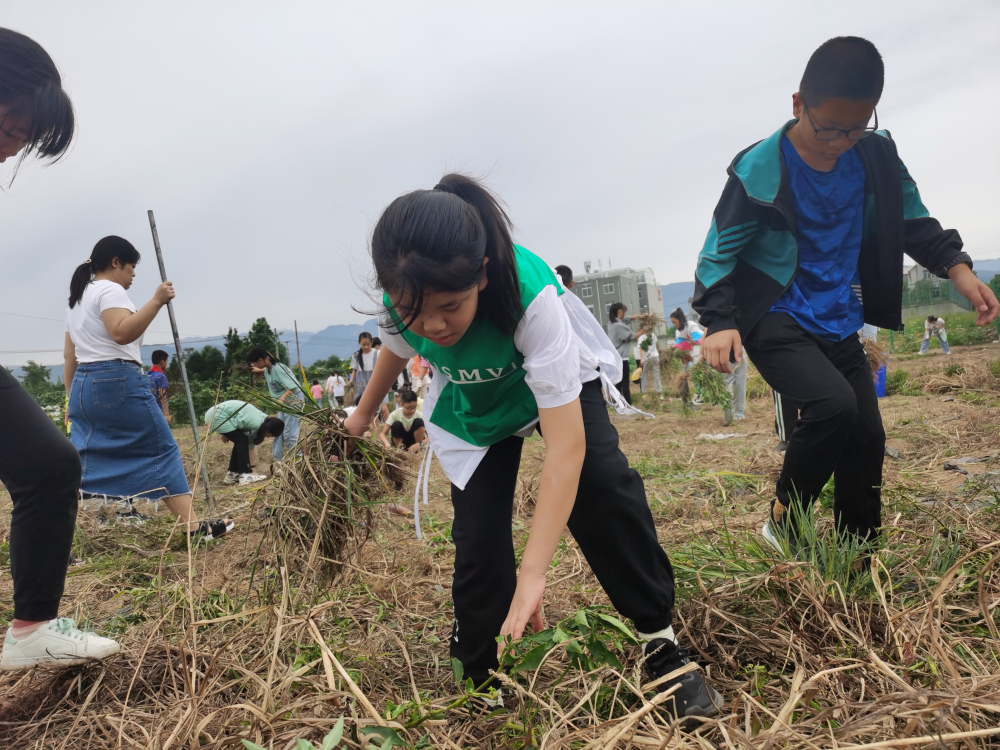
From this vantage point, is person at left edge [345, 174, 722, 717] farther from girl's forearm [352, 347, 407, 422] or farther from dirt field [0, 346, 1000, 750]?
dirt field [0, 346, 1000, 750]

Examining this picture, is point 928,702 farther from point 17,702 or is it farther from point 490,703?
point 17,702

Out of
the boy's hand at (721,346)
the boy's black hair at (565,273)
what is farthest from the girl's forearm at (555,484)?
the boy's black hair at (565,273)

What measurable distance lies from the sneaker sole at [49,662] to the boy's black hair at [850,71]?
8.60 feet

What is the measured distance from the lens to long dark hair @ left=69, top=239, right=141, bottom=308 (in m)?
3.57

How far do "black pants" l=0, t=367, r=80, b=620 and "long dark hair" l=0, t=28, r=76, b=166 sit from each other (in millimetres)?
620

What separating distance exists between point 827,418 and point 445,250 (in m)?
1.31

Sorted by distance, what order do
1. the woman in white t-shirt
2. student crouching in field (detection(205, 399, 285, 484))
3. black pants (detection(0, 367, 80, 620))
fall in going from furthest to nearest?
student crouching in field (detection(205, 399, 285, 484))
the woman in white t-shirt
black pants (detection(0, 367, 80, 620))

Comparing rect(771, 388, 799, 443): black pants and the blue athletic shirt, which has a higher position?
the blue athletic shirt

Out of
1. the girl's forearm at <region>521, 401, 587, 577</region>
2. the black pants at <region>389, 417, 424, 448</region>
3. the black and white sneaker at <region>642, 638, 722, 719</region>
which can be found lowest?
the black and white sneaker at <region>642, 638, 722, 719</region>

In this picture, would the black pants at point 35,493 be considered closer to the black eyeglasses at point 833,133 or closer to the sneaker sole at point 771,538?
the sneaker sole at point 771,538

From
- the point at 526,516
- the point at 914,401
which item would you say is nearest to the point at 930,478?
the point at 526,516

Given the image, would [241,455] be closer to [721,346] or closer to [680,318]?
[721,346]

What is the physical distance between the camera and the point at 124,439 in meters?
3.74

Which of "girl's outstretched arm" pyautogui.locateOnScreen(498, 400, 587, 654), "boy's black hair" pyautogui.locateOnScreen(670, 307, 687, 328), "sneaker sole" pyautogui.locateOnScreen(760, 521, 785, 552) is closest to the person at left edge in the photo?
"girl's outstretched arm" pyautogui.locateOnScreen(498, 400, 587, 654)
